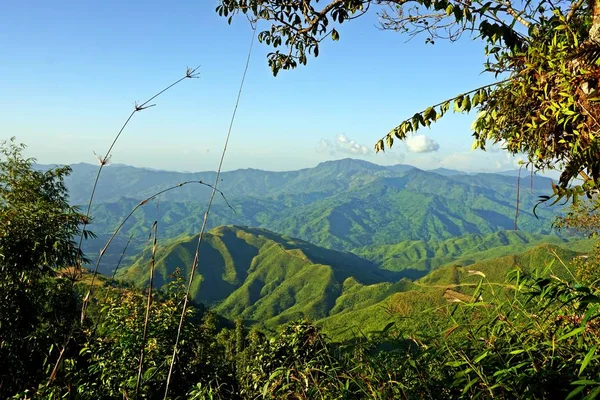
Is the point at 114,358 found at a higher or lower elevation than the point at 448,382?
lower

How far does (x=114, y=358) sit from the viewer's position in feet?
23.9

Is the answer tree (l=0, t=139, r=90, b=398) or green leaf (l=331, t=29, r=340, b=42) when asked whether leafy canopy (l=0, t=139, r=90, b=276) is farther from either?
green leaf (l=331, t=29, r=340, b=42)

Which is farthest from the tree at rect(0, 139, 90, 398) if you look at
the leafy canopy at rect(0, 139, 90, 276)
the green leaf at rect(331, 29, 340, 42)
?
the green leaf at rect(331, 29, 340, 42)

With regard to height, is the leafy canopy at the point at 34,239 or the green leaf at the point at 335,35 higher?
the green leaf at the point at 335,35

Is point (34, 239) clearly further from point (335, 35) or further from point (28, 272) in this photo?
point (335, 35)

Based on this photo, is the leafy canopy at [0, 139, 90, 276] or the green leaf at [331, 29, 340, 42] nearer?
the green leaf at [331, 29, 340, 42]

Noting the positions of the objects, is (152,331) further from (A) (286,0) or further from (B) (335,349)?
(A) (286,0)

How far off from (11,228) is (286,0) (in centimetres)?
948

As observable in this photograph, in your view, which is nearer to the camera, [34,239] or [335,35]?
[335,35]

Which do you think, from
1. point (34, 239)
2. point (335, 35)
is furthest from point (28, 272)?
point (335, 35)

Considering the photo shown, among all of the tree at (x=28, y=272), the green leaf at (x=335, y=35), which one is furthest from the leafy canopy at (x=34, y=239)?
the green leaf at (x=335, y=35)

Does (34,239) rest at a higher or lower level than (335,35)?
lower

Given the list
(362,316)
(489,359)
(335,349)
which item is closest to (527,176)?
(489,359)

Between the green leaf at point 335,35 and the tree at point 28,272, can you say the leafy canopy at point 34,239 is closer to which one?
the tree at point 28,272
